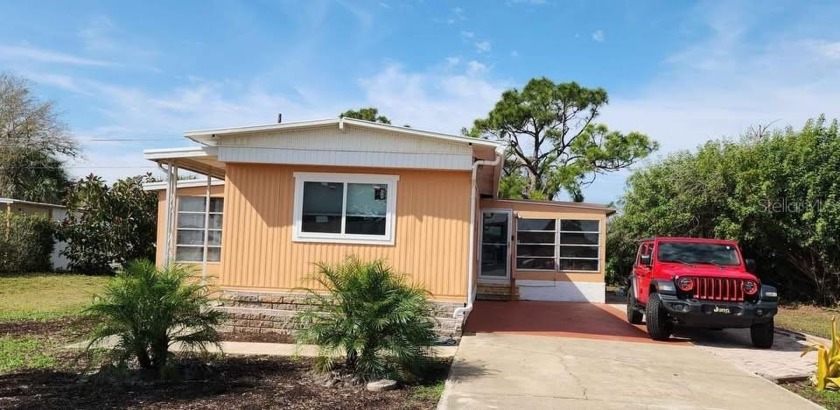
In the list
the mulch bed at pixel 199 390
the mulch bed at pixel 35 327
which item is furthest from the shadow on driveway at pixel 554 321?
the mulch bed at pixel 35 327

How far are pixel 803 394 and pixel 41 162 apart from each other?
32912 mm

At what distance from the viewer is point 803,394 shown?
712 centimetres

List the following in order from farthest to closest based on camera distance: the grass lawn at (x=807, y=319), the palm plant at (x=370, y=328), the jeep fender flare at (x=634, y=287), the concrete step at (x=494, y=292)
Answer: the concrete step at (x=494, y=292) < the grass lawn at (x=807, y=319) < the jeep fender flare at (x=634, y=287) < the palm plant at (x=370, y=328)

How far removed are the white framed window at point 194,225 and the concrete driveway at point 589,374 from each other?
747 centimetres

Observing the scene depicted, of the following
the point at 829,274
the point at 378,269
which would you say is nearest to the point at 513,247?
the point at 829,274

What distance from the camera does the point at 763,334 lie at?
32.7 ft

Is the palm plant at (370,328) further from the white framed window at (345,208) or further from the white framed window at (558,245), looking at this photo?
the white framed window at (558,245)

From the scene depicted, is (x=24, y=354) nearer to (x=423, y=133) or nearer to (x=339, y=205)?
(x=339, y=205)

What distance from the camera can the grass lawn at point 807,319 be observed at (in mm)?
12487

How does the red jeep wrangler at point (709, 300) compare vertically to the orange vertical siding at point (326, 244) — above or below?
below

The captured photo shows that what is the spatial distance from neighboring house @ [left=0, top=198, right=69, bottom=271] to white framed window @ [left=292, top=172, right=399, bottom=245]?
12.8 metres

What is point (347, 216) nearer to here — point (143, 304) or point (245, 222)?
point (245, 222)

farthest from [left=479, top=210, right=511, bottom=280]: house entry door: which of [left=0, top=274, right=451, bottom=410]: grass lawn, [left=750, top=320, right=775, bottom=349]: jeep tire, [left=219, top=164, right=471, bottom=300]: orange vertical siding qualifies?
[left=0, top=274, right=451, bottom=410]: grass lawn

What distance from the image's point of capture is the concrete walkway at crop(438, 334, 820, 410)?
6188mm
